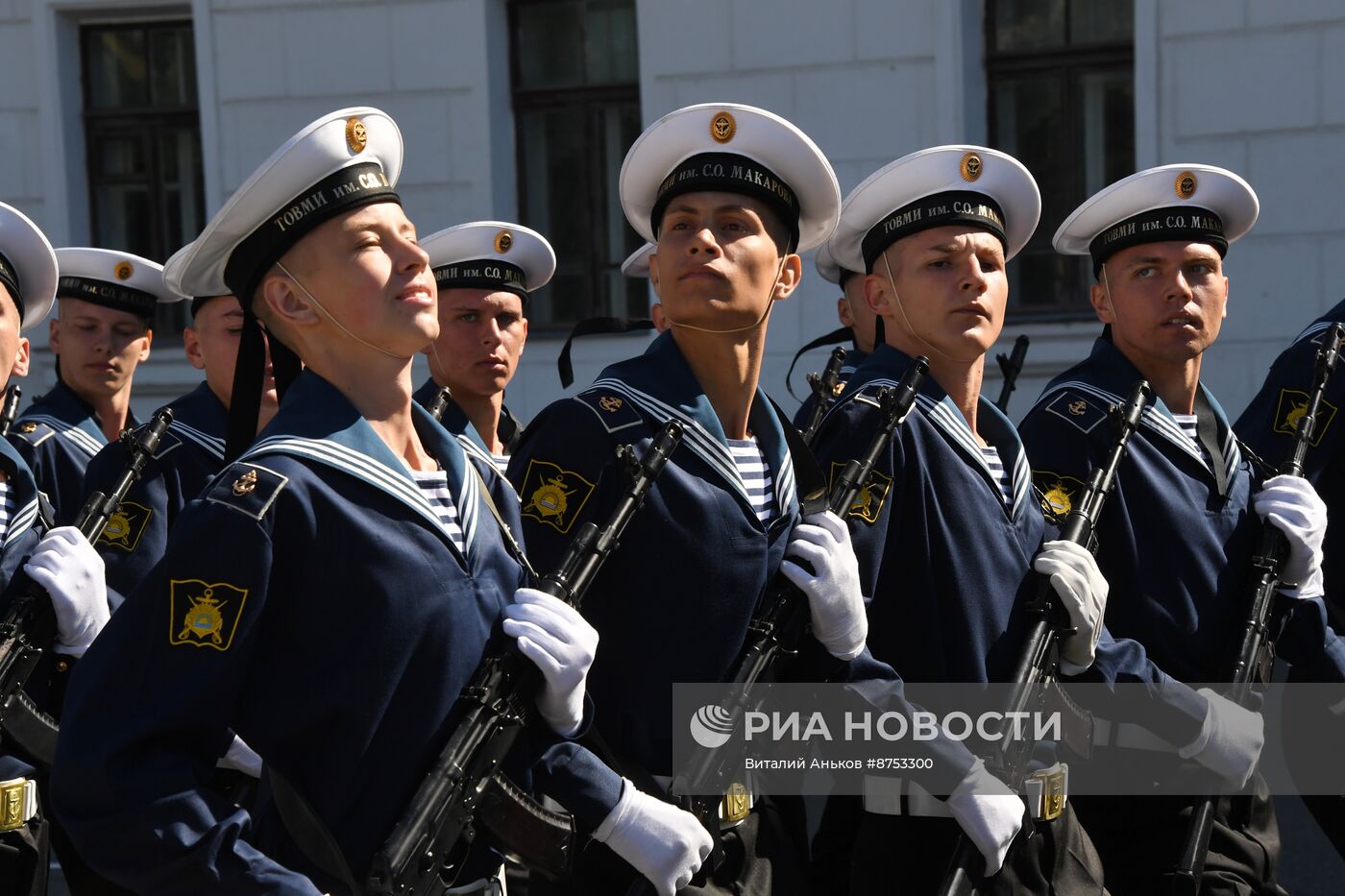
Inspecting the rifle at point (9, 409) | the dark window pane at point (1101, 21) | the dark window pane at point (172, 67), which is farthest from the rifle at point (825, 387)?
the dark window pane at point (172, 67)

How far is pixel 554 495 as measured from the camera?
3.54 meters

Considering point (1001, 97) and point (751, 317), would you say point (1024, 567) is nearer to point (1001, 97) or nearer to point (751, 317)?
point (751, 317)

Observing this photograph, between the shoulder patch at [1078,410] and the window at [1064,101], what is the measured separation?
4.88m

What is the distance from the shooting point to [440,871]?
8.82 feet

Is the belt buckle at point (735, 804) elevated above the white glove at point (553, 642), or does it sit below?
below

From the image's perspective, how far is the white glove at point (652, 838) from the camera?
3.17 metres

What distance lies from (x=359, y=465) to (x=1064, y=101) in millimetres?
7456

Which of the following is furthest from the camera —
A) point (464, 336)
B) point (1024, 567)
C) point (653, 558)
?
point (464, 336)

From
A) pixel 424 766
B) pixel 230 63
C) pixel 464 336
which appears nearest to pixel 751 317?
pixel 424 766

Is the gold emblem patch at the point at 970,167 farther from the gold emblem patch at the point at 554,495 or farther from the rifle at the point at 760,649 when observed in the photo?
the gold emblem patch at the point at 554,495

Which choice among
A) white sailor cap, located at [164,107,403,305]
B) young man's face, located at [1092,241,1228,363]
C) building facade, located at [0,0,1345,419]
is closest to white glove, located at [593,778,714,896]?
white sailor cap, located at [164,107,403,305]

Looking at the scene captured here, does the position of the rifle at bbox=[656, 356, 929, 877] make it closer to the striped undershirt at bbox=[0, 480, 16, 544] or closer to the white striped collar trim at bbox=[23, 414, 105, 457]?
the striped undershirt at bbox=[0, 480, 16, 544]

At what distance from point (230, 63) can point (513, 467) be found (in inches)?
288

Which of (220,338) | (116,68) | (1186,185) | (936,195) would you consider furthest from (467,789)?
(116,68)
